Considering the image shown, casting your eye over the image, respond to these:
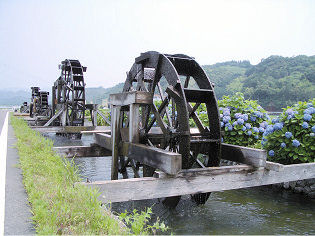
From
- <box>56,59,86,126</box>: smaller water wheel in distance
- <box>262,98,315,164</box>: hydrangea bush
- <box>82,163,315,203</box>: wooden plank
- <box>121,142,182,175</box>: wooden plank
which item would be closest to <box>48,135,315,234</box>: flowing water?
<box>82,163,315,203</box>: wooden plank

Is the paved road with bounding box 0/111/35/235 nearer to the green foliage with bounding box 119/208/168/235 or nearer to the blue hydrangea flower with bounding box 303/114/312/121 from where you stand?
the green foliage with bounding box 119/208/168/235

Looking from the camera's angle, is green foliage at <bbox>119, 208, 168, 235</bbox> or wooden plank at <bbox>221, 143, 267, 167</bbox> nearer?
green foliage at <bbox>119, 208, 168, 235</bbox>

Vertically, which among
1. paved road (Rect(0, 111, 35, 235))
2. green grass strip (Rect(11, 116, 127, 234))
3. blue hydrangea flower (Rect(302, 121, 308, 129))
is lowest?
paved road (Rect(0, 111, 35, 235))

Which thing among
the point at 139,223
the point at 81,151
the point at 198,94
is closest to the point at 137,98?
the point at 198,94

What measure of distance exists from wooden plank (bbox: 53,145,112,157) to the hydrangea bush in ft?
11.5

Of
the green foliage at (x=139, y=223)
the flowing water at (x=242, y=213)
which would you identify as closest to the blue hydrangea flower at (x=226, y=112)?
the flowing water at (x=242, y=213)

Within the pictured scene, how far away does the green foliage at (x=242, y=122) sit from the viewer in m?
8.00

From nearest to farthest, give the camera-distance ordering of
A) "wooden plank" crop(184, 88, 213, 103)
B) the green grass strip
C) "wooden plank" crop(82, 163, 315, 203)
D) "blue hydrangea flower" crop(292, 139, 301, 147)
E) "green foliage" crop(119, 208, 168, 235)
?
"green foliage" crop(119, 208, 168, 235), the green grass strip, "wooden plank" crop(82, 163, 315, 203), "wooden plank" crop(184, 88, 213, 103), "blue hydrangea flower" crop(292, 139, 301, 147)

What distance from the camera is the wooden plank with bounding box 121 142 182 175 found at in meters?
4.23

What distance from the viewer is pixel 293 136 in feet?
20.6

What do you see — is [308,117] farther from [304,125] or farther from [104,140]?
[104,140]

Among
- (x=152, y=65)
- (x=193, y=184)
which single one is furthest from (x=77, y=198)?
(x=152, y=65)

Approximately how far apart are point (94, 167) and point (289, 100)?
194 feet

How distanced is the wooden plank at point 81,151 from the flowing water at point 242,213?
5.34 feet
